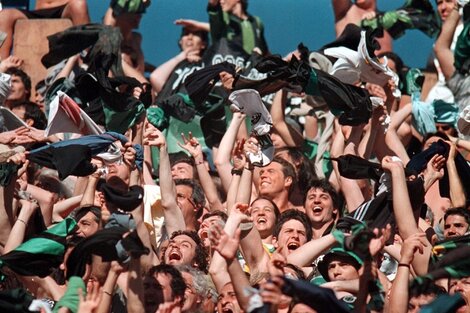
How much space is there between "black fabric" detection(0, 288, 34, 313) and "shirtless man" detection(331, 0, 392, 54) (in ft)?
18.6

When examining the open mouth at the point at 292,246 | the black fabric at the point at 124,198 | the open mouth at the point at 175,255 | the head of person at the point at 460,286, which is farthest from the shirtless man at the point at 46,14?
the head of person at the point at 460,286

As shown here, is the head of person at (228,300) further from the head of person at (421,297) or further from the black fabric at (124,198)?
the head of person at (421,297)

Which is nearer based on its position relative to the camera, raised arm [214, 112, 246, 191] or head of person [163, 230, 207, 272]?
head of person [163, 230, 207, 272]

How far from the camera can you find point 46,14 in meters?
14.0

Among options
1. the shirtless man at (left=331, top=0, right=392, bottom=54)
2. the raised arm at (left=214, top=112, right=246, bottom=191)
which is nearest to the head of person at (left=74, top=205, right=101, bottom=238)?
the raised arm at (left=214, top=112, right=246, bottom=191)

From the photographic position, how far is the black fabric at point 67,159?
9.70 m

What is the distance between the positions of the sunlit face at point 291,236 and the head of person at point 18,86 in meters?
3.27

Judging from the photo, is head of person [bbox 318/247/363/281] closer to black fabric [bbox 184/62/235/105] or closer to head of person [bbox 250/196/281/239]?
head of person [bbox 250/196/281/239]

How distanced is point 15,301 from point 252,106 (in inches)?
121

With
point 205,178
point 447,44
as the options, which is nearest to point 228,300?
point 205,178

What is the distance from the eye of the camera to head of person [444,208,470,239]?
965 cm

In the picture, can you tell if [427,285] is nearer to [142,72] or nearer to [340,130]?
[340,130]

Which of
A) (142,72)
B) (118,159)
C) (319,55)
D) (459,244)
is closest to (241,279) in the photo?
(459,244)

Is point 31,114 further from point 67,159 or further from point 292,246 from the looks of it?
point 292,246
